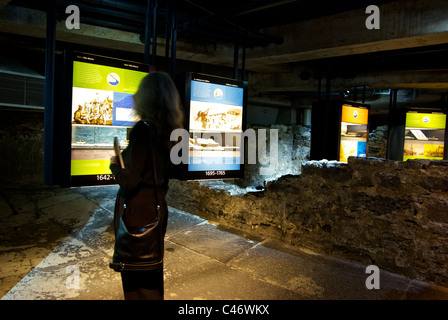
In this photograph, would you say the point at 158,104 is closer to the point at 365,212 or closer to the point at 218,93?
the point at 218,93

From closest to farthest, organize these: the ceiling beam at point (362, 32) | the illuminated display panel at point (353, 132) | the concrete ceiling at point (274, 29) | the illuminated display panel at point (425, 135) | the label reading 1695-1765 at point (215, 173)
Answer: the label reading 1695-1765 at point (215, 173) → the ceiling beam at point (362, 32) → the concrete ceiling at point (274, 29) → the illuminated display panel at point (353, 132) → the illuminated display panel at point (425, 135)

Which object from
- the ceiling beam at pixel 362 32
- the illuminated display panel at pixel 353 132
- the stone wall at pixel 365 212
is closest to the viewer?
the stone wall at pixel 365 212

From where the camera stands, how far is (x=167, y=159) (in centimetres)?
206

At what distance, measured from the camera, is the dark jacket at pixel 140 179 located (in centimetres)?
190

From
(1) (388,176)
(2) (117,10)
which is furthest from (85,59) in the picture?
(1) (388,176)

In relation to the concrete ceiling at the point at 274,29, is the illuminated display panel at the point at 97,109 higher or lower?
lower

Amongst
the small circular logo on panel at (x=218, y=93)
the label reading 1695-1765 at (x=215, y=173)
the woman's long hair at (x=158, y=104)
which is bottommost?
the label reading 1695-1765 at (x=215, y=173)

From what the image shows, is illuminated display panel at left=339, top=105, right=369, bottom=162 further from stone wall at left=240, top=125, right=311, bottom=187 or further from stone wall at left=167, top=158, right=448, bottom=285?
stone wall at left=240, top=125, right=311, bottom=187

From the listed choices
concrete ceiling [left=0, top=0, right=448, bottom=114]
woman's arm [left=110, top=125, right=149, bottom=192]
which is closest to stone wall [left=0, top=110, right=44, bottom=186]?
concrete ceiling [left=0, top=0, right=448, bottom=114]

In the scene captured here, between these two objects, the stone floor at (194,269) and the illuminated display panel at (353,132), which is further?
the illuminated display panel at (353,132)

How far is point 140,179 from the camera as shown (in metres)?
1.92

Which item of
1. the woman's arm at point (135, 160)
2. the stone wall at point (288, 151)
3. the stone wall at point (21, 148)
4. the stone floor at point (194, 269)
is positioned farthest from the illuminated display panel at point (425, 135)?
the stone wall at point (21, 148)

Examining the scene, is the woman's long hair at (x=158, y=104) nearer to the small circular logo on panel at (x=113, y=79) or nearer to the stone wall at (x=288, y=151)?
the small circular logo on panel at (x=113, y=79)

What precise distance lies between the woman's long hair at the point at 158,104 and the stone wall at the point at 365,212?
8.75 ft
